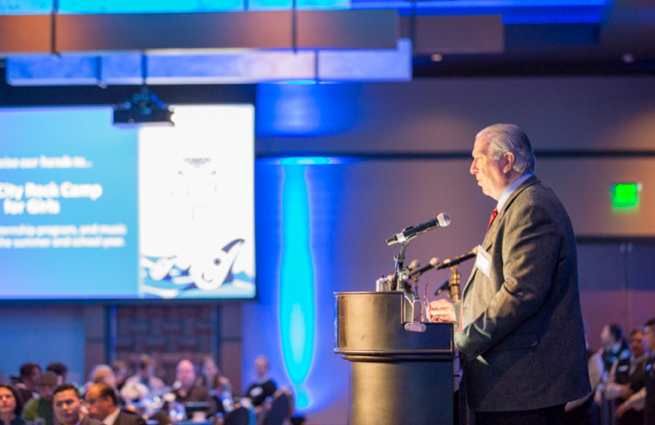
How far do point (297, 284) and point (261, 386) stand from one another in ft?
3.82

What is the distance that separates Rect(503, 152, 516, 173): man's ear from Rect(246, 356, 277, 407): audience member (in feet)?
18.8

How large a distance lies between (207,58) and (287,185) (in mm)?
1705

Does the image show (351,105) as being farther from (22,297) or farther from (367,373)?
(367,373)

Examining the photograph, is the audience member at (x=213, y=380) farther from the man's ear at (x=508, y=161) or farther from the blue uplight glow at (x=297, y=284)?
the man's ear at (x=508, y=161)

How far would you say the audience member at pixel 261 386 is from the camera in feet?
24.2

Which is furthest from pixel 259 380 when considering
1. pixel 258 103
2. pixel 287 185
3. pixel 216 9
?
pixel 216 9

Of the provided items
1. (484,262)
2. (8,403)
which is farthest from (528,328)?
(8,403)

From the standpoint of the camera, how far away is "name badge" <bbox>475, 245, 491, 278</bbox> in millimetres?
1987

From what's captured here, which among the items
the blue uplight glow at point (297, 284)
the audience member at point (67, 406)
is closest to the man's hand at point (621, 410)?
the blue uplight glow at point (297, 284)

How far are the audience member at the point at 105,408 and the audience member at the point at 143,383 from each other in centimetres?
286

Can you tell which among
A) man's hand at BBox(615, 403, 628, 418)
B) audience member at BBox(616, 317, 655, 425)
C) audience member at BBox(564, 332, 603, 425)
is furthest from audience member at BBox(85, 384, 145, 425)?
man's hand at BBox(615, 403, 628, 418)

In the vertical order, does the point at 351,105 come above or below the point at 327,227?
above

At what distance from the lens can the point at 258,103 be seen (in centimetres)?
811

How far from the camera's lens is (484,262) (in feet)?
6.63
